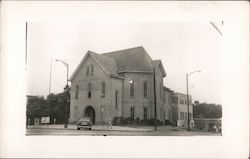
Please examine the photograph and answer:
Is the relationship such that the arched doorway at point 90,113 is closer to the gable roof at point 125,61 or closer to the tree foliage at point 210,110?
the gable roof at point 125,61

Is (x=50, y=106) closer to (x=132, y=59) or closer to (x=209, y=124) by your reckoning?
(x=132, y=59)

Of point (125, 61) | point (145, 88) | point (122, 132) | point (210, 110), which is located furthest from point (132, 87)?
point (210, 110)

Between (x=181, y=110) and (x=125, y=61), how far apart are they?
0.67 meters

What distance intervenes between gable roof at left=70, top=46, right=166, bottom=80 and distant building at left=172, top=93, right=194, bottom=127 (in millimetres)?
252

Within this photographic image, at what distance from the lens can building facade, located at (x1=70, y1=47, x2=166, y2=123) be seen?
3.33 meters

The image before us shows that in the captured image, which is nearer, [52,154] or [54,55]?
[52,154]

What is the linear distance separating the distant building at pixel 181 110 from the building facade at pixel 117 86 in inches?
3.9

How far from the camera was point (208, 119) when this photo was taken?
323 centimetres

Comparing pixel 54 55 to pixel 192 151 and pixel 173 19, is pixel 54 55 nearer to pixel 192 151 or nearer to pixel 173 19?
pixel 173 19

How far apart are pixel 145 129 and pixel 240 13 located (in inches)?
49.7

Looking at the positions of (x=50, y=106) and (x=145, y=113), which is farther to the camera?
(x=145, y=113)

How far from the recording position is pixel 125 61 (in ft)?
11.2

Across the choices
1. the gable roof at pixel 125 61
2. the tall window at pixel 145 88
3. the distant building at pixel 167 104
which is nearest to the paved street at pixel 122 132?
the distant building at pixel 167 104

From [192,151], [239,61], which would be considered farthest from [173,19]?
[192,151]
